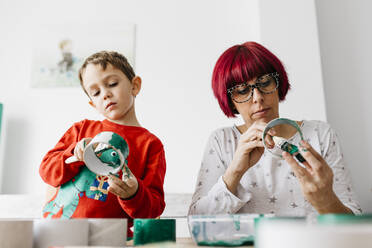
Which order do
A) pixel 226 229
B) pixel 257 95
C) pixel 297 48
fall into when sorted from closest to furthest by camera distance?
pixel 226 229
pixel 257 95
pixel 297 48

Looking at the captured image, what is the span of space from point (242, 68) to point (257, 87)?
9cm

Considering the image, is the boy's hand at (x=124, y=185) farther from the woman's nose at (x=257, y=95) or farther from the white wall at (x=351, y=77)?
the white wall at (x=351, y=77)

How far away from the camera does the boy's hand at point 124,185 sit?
2.53ft

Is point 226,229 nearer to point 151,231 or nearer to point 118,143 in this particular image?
point 151,231

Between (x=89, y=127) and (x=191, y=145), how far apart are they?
0.89m

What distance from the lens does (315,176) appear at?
2.38 ft

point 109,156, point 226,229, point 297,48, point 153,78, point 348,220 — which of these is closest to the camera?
point 348,220

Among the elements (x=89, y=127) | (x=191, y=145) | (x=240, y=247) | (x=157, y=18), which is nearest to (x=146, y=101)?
(x=191, y=145)

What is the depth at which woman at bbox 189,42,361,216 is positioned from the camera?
3.17 ft

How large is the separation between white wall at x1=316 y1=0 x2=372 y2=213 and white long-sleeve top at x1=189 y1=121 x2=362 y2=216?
29.4 inches

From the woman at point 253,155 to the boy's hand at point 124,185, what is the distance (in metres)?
0.27

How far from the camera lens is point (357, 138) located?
1.79 metres

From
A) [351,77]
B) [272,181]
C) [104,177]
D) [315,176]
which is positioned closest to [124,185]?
[104,177]

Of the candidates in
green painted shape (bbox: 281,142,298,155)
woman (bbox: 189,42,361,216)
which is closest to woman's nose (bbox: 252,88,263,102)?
woman (bbox: 189,42,361,216)
